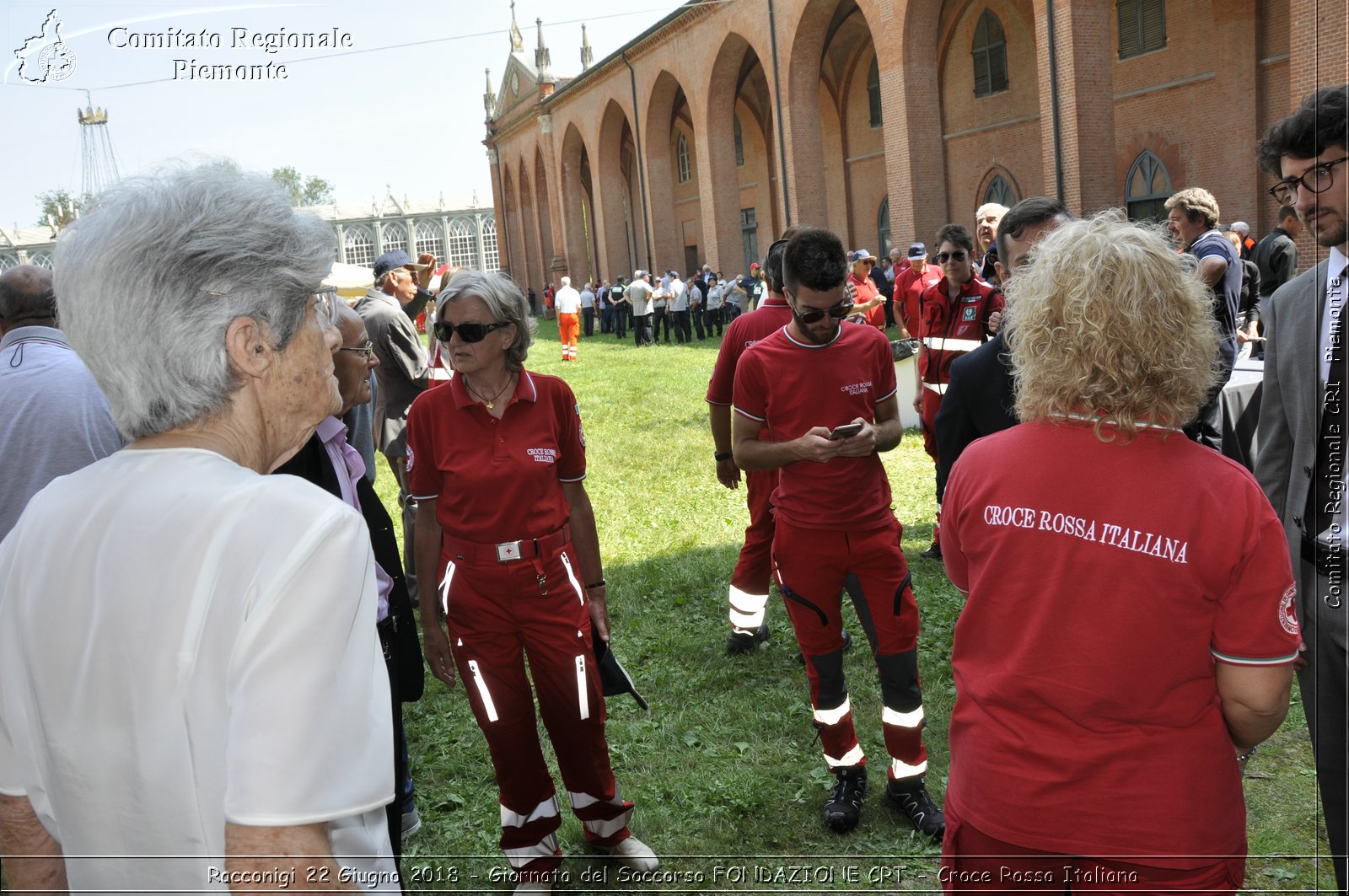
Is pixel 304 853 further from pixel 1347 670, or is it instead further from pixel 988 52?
pixel 988 52

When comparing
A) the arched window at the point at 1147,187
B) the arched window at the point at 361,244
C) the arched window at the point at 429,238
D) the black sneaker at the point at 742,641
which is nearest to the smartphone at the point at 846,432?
the black sneaker at the point at 742,641

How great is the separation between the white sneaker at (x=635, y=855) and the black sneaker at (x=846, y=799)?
2.35 feet

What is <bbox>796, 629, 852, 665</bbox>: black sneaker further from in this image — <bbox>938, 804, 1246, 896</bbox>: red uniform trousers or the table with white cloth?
<bbox>938, 804, 1246, 896</bbox>: red uniform trousers

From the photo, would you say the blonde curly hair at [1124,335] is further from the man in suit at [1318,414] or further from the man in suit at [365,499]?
the man in suit at [365,499]

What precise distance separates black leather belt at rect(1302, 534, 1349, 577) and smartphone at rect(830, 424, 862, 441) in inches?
59.3

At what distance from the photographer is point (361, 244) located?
86312 millimetres

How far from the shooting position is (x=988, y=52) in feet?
85.6

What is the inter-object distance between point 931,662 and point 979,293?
2607mm

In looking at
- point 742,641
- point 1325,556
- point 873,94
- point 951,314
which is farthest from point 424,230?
point 1325,556

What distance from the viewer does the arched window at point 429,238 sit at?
288ft

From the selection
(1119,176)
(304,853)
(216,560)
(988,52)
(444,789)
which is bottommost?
(444,789)

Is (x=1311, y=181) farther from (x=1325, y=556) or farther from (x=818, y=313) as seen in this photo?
(x=818, y=313)

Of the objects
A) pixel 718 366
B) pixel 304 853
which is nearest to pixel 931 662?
pixel 718 366

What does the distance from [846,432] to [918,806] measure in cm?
151
